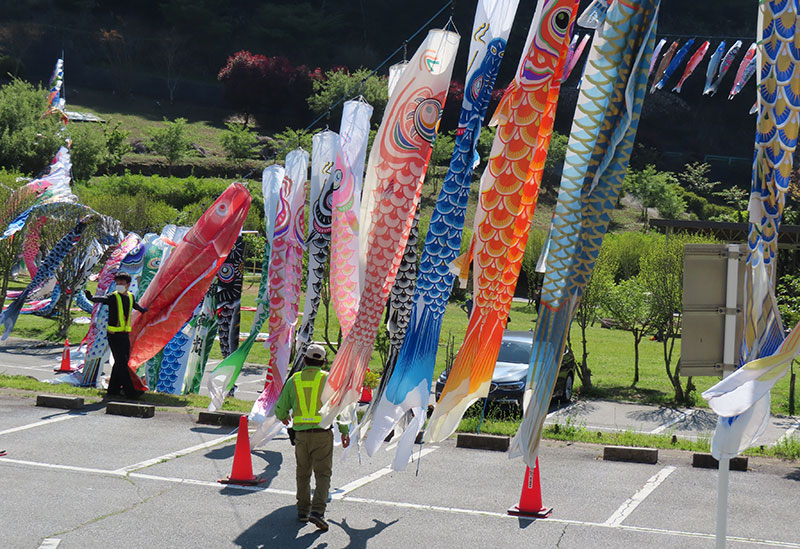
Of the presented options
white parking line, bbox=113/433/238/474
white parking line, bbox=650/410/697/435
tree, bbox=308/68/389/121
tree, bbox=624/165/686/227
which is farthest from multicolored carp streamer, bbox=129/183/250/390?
tree, bbox=308/68/389/121

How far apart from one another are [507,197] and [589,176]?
0.95 meters

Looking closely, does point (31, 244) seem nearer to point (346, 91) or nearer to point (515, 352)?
point (515, 352)

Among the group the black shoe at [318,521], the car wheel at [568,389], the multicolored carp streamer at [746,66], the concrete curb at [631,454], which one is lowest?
the black shoe at [318,521]

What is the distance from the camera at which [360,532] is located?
8523mm

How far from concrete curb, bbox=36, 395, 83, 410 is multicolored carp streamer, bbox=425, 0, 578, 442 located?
7799 millimetres

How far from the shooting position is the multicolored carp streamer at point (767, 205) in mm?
6621

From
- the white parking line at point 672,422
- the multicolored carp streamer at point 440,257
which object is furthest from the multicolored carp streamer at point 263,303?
the white parking line at point 672,422

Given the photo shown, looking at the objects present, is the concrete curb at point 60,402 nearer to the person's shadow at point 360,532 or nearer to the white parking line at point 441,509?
the white parking line at point 441,509

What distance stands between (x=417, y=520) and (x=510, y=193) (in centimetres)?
340

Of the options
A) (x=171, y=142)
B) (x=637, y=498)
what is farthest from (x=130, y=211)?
(x=637, y=498)

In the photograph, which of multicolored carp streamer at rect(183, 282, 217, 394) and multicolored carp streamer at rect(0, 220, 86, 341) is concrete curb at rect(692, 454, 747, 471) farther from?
multicolored carp streamer at rect(0, 220, 86, 341)

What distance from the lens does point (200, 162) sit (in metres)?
54.8

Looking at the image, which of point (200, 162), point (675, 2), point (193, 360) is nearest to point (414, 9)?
point (675, 2)

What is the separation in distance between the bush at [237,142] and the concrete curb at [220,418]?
136 ft
